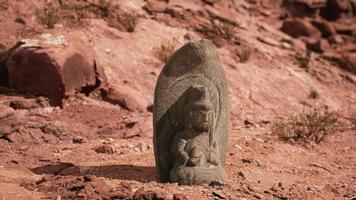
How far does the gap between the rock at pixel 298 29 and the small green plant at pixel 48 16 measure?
21.3 ft

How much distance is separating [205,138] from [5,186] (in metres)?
1.91

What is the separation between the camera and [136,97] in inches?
372

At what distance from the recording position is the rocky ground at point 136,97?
6422 mm

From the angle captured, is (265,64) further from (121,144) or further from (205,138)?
(205,138)

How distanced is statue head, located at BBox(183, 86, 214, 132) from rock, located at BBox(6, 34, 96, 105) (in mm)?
3106

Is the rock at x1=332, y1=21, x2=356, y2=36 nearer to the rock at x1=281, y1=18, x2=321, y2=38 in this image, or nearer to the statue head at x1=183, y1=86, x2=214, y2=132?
the rock at x1=281, y1=18, x2=321, y2=38

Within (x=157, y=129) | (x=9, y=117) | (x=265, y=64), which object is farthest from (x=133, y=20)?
(x=157, y=129)

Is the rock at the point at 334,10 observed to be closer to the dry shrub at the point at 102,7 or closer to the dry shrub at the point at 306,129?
the dry shrub at the point at 102,7

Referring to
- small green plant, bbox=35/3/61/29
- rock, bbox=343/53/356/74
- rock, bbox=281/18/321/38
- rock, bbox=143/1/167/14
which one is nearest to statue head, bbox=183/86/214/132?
small green plant, bbox=35/3/61/29

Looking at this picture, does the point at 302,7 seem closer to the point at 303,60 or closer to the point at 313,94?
the point at 303,60

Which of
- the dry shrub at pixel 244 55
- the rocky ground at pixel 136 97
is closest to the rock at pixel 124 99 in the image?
the rocky ground at pixel 136 97

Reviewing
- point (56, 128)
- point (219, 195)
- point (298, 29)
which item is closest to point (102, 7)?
point (56, 128)

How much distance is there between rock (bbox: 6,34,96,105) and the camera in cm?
862

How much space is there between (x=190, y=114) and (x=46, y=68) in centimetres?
328
